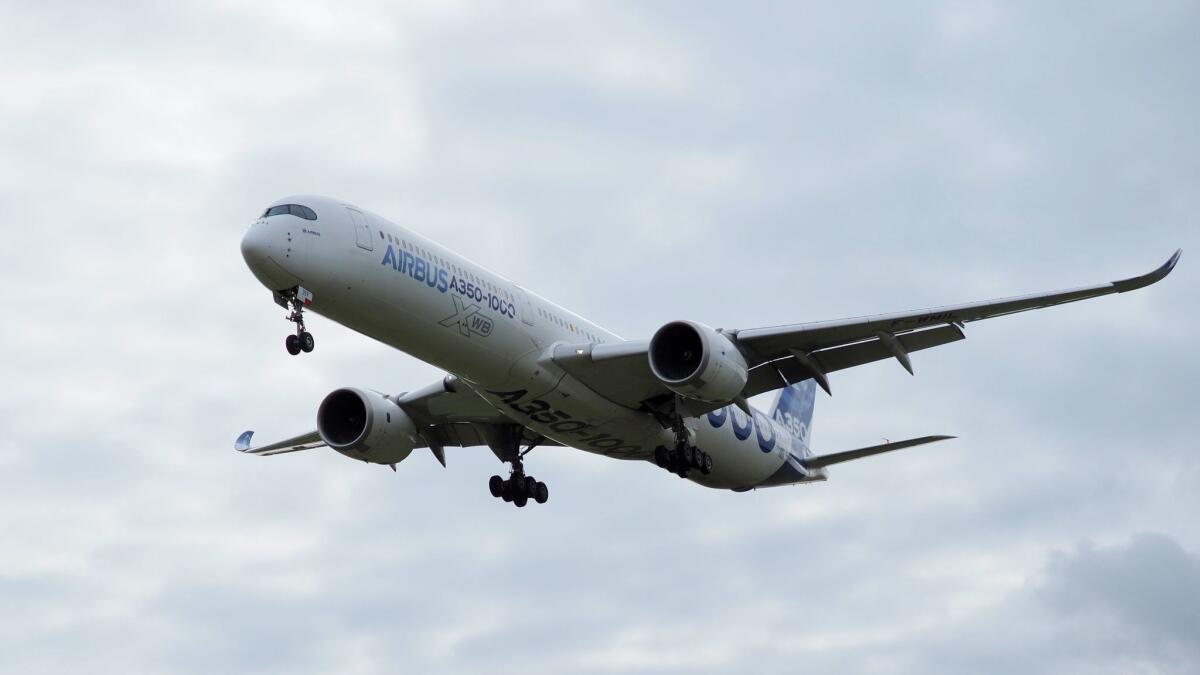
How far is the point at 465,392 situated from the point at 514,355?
13.3 ft

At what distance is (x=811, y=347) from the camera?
32.5m

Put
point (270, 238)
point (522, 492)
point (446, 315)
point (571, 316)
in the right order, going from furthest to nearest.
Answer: point (522, 492) < point (571, 316) < point (446, 315) < point (270, 238)

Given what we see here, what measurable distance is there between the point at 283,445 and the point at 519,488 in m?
7.04

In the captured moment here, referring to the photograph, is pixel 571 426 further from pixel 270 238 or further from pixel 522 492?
pixel 270 238

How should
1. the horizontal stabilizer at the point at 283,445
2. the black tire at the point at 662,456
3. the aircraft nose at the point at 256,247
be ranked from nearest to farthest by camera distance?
the aircraft nose at the point at 256,247 < the black tire at the point at 662,456 < the horizontal stabilizer at the point at 283,445

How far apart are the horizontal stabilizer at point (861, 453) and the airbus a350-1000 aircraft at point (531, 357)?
7cm

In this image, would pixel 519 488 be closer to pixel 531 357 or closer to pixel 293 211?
pixel 531 357

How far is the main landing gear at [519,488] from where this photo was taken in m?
36.8

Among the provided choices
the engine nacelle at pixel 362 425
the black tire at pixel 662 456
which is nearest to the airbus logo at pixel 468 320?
the black tire at pixel 662 456

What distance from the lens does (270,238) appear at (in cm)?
2773

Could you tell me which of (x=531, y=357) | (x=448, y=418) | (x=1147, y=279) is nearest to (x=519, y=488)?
(x=448, y=418)

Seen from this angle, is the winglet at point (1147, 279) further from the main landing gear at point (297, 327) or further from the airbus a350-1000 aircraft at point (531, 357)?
the main landing gear at point (297, 327)

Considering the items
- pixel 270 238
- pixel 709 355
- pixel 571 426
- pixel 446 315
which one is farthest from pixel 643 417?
pixel 270 238

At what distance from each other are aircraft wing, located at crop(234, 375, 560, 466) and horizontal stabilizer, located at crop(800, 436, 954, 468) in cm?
694
